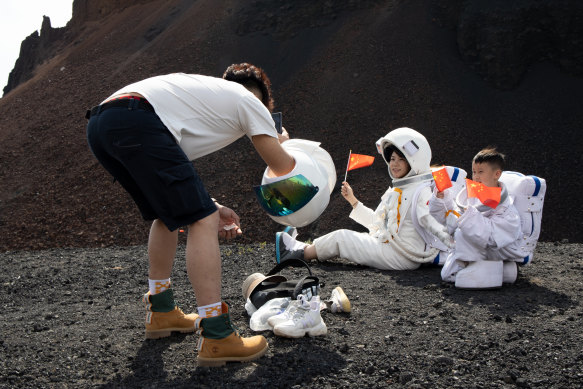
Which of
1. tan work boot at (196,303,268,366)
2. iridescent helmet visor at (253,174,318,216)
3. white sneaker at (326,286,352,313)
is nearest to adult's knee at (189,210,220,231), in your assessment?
iridescent helmet visor at (253,174,318,216)

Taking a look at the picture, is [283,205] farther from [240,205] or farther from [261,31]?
[261,31]

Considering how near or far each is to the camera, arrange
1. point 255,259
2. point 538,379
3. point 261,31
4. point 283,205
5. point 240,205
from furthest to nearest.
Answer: point 261,31 < point 240,205 < point 255,259 < point 283,205 < point 538,379

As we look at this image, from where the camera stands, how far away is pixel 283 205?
11.5 feet

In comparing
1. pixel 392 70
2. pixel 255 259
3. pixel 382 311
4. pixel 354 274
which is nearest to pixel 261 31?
pixel 392 70

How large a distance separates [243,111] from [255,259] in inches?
150

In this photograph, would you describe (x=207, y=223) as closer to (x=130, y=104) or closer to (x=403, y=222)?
(x=130, y=104)

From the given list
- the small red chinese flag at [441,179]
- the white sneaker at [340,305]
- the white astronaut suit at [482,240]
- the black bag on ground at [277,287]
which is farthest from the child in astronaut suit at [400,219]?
the black bag on ground at [277,287]

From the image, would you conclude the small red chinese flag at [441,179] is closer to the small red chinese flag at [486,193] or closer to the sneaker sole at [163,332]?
the small red chinese flag at [486,193]

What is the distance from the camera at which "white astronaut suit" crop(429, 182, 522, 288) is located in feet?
15.5

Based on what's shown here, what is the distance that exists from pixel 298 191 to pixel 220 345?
38.2 inches

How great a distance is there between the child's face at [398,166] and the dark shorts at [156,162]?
300 centimetres

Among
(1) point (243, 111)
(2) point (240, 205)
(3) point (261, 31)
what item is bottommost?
(2) point (240, 205)

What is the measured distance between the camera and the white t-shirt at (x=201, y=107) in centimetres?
326

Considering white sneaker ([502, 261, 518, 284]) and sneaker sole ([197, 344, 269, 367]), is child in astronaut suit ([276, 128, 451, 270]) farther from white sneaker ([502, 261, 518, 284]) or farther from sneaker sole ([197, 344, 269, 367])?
sneaker sole ([197, 344, 269, 367])
